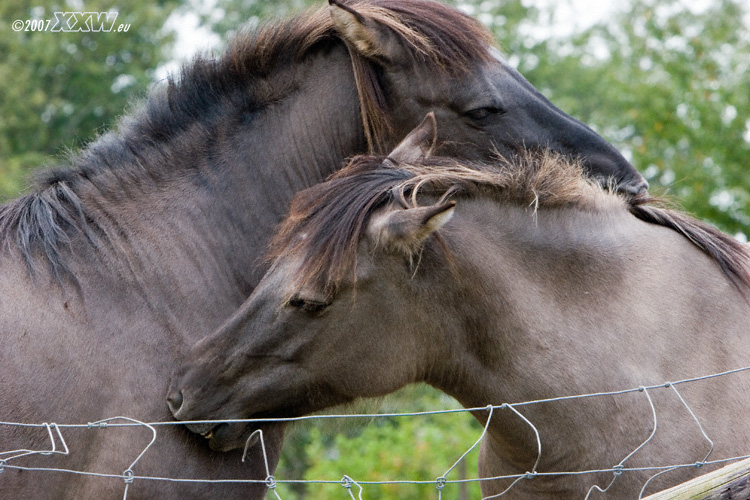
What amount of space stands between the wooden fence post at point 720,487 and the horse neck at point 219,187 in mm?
1780

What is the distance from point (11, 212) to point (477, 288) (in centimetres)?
190

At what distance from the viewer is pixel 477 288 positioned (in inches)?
117

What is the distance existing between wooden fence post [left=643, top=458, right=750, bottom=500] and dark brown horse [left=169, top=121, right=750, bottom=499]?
0.65 meters

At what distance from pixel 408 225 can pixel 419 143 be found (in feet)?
1.73

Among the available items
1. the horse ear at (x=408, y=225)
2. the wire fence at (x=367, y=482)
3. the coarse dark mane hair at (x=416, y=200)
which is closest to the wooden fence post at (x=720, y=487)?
the wire fence at (x=367, y=482)

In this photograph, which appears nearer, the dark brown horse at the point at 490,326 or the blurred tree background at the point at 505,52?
the dark brown horse at the point at 490,326

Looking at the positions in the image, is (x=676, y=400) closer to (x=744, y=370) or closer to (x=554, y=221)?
(x=744, y=370)

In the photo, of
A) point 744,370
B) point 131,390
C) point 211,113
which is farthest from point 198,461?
point 744,370

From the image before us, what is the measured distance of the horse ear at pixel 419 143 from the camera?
10.3 ft

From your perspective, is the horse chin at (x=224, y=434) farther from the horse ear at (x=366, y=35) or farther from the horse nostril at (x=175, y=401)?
the horse ear at (x=366, y=35)

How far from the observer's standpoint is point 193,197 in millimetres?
3248

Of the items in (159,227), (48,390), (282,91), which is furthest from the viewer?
(282,91)

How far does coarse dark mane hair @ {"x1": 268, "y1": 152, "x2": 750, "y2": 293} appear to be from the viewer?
2881 millimetres

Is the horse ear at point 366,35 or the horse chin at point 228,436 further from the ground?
the horse ear at point 366,35
